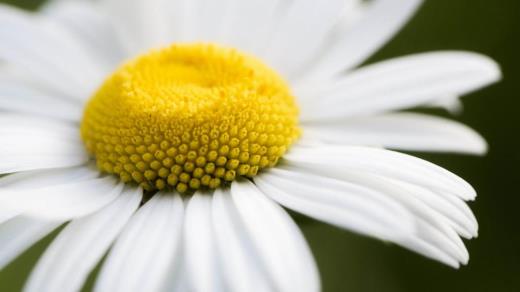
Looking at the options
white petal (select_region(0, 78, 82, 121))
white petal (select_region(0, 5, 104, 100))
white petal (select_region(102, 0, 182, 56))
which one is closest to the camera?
white petal (select_region(0, 78, 82, 121))

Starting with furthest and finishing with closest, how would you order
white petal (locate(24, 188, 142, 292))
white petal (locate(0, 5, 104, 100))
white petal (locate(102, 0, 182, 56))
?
white petal (locate(102, 0, 182, 56)) < white petal (locate(0, 5, 104, 100)) < white petal (locate(24, 188, 142, 292))

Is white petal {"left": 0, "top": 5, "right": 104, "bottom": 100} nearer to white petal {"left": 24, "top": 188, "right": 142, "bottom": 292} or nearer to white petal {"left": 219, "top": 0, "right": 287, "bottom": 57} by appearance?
white petal {"left": 219, "top": 0, "right": 287, "bottom": 57}

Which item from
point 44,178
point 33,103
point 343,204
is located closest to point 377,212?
point 343,204

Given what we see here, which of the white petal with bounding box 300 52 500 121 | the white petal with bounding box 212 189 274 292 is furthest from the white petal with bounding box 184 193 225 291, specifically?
the white petal with bounding box 300 52 500 121

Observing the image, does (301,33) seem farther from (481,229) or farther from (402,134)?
(481,229)

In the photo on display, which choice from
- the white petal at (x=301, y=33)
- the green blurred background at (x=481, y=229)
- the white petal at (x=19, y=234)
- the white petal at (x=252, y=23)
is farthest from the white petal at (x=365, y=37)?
the white petal at (x=19, y=234)

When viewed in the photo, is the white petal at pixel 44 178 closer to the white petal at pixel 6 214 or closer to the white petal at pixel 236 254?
the white petal at pixel 6 214

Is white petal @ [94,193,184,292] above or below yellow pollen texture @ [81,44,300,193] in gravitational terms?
below
